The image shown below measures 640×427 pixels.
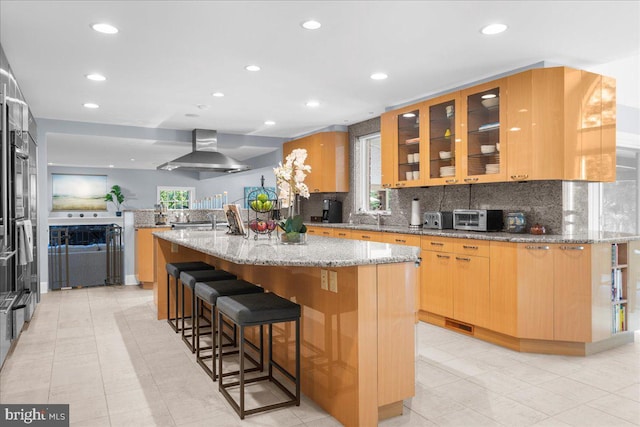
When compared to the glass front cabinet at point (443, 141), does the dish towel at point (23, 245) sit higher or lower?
lower

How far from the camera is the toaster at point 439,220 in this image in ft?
15.6

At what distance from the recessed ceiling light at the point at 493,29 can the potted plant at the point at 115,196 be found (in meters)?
12.4

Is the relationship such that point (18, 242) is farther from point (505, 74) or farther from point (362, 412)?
point (505, 74)

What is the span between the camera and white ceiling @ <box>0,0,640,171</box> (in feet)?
9.61

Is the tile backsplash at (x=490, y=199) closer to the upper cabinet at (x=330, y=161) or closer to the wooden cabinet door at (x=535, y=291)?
the upper cabinet at (x=330, y=161)

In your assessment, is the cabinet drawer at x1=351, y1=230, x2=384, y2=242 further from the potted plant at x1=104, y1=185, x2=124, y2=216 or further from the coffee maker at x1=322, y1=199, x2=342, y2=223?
the potted plant at x1=104, y1=185, x2=124, y2=216

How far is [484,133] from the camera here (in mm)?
4262

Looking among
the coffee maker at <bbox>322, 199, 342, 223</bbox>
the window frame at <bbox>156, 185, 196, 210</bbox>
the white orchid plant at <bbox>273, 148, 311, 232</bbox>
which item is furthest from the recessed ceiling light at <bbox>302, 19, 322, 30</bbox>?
the window frame at <bbox>156, 185, 196, 210</bbox>

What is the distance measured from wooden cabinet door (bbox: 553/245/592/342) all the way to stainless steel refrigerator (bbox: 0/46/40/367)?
3.91 metres

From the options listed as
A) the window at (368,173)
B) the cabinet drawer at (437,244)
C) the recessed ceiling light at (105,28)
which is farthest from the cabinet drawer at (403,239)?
the recessed ceiling light at (105,28)

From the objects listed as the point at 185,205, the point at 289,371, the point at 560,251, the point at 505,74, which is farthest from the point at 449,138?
the point at 185,205

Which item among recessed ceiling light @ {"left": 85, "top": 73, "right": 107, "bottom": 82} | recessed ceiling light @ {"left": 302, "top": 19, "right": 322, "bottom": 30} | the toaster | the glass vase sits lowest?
the glass vase

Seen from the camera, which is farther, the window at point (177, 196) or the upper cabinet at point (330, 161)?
the window at point (177, 196)

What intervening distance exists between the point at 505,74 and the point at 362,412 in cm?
336
